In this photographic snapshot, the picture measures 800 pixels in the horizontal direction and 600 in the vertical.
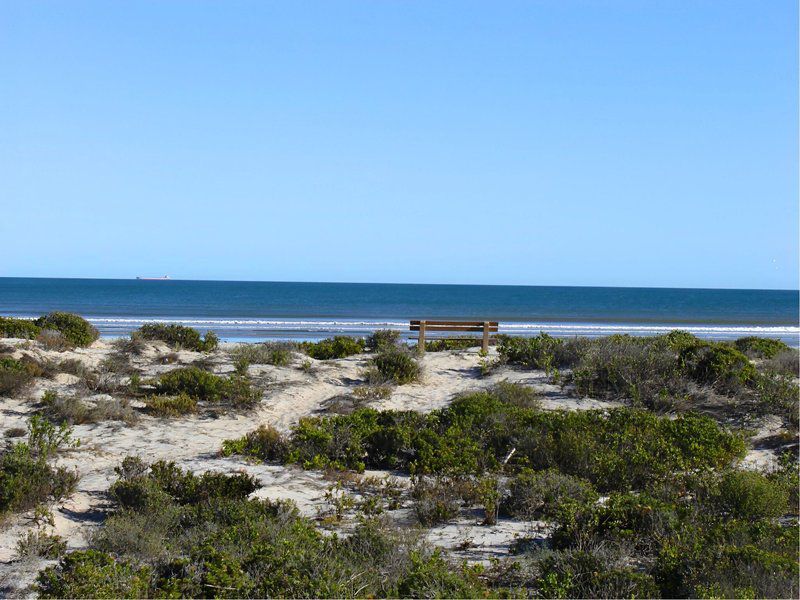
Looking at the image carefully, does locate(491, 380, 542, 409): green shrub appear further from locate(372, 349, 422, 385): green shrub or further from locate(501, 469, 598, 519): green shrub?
locate(501, 469, 598, 519): green shrub

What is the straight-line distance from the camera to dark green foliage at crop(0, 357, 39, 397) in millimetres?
12586

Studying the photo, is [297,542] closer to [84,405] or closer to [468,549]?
[468,549]

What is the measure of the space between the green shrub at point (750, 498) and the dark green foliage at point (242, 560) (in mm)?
2960

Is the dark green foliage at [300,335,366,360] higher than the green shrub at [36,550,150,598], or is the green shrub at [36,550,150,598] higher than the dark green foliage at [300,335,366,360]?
the dark green foliage at [300,335,366,360]

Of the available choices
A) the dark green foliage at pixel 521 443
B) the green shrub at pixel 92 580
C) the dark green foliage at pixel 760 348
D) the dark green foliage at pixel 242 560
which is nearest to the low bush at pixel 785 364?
the dark green foliage at pixel 760 348

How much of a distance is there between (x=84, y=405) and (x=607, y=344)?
33.3ft

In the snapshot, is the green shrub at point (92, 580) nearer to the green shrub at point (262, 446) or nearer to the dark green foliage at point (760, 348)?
the green shrub at point (262, 446)

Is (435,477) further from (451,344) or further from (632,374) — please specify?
(451,344)

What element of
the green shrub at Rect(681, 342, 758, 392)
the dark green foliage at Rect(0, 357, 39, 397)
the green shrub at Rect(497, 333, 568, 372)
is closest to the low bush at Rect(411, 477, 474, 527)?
the green shrub at Rect(681, 342, 758, 392)

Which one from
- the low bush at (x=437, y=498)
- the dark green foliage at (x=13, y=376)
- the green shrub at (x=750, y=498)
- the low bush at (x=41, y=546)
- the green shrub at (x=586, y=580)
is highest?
the dark green foliage at (x=13, y=376)

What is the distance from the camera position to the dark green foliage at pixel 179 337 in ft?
61.1

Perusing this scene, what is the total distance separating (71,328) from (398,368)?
29.5 ft

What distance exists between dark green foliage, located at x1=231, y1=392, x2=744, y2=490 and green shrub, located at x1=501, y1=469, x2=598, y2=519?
112 centimetres

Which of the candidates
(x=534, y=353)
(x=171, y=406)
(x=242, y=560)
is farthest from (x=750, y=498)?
(x=534, y=353)
